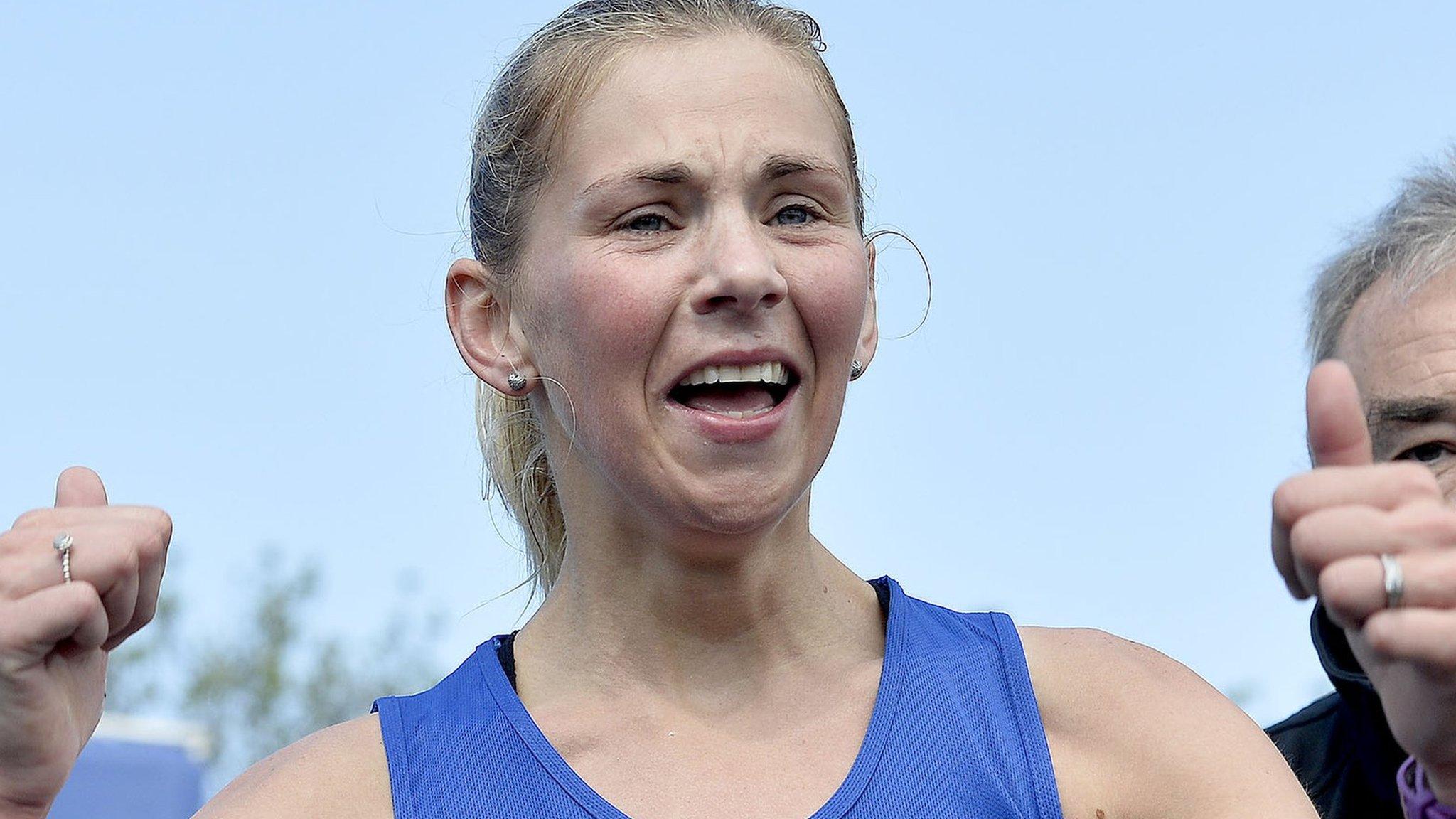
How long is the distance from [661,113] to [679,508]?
1.87 feet

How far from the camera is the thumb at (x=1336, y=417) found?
5.79ft

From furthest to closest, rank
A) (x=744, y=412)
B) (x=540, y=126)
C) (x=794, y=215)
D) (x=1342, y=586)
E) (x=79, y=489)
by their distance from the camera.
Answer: (x=540, y=126) → (x=794, y=215) → (x=744, y=412) → (x=79, y=489) → (x=1342, y=586)

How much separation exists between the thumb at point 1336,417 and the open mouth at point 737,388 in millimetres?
825

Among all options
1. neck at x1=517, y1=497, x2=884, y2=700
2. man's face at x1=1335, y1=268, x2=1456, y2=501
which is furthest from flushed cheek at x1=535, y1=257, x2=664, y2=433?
man's face at x1=1335, y1=268, x2=1456, y2=501

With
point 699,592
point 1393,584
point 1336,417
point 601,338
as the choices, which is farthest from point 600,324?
point 1393,584

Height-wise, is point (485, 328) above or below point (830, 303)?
above

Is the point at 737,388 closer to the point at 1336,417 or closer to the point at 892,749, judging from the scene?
the point at 892,749

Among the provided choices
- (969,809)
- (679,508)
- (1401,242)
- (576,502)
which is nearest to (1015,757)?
(969,809)

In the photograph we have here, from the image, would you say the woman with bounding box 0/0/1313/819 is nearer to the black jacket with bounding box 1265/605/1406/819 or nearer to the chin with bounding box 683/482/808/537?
the chin with bounding box 683/482/808/537

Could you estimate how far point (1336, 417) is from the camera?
5.80ft

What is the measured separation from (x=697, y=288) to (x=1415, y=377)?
141cm

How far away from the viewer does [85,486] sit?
7.13 ft

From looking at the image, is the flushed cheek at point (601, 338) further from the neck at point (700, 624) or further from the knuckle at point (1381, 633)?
the knuckle at point (1381, 633)

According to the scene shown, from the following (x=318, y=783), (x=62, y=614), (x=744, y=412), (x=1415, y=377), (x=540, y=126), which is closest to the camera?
(x=62, y=614)
